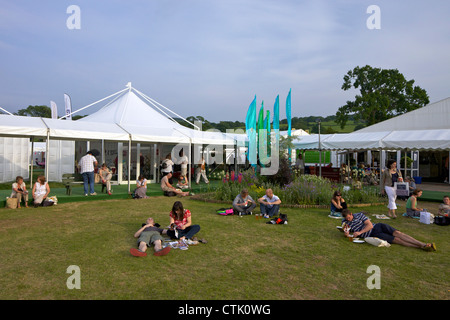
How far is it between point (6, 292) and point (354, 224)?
19.0 ft

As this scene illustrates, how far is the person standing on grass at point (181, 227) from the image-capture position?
611 centimetres

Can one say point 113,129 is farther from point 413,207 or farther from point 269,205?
point 413,207

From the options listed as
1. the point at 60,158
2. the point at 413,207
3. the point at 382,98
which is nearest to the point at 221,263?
the point at 413,207

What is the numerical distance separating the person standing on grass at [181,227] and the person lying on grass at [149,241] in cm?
33

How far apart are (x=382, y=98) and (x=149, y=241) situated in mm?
35290

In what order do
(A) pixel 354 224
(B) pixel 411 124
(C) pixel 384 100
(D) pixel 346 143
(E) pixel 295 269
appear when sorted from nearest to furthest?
1. (E) pixel 295 269
2. (A) pixel 354 224
3. (D) pixel 346 143
4. (B) pixel 411 124
5. (C) pixel 384 100

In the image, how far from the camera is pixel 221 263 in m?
4.86

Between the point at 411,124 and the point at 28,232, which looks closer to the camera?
the point at 28,232

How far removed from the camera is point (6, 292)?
3703mm

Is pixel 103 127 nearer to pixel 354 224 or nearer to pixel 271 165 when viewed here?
pixel 271 165

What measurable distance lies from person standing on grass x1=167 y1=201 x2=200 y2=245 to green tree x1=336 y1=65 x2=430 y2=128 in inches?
1335

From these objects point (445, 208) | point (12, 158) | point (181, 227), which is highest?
point (12, 158)

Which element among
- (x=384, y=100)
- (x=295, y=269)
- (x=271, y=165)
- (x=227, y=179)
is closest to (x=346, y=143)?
(x=271, y=165)
